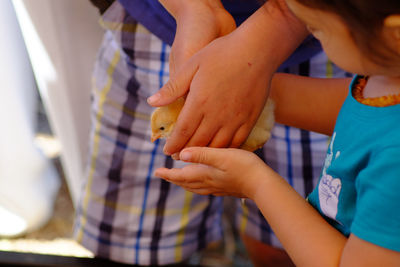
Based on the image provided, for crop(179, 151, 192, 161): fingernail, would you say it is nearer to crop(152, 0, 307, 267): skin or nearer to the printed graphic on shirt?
crop(152, 0, 307, 267): skin

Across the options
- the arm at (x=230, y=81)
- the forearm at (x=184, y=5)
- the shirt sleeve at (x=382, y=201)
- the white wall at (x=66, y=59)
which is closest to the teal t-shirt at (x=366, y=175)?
the shirt sleeve at (x=382, y=201)

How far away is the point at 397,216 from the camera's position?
0.38 meters

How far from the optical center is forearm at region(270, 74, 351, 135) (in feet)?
1.85

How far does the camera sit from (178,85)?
504 millimetres

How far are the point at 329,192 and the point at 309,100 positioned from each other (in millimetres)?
147

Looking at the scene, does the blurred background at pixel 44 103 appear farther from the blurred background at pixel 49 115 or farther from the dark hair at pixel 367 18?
the dark hair at pixel 367 18

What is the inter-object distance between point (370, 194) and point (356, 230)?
37mm

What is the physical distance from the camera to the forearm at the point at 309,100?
564 mm

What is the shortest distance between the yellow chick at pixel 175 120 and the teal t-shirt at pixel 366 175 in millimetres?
94

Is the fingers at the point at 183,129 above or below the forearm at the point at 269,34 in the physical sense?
below

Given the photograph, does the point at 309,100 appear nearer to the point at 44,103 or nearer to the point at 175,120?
the point at 175,120

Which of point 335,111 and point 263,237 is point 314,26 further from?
point 263,237

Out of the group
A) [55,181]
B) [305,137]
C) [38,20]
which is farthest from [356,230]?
[55,181]

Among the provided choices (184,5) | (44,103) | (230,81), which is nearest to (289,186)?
(230,81)
